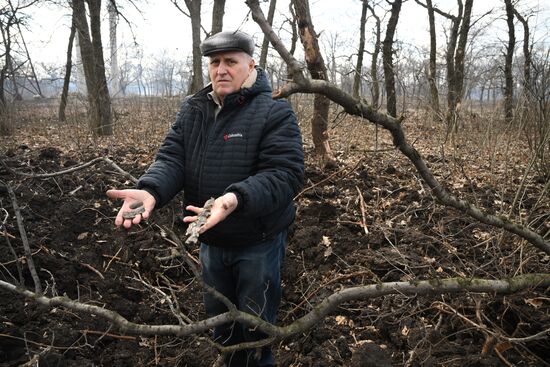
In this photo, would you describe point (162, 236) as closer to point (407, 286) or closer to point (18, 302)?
point (18, 302)

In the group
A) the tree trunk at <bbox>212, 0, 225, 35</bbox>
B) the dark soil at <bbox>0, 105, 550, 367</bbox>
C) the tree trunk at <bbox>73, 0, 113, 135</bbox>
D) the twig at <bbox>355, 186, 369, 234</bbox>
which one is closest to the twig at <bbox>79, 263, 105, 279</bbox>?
the dark soil at <bbox>0, 105, 550, 367</bbox>

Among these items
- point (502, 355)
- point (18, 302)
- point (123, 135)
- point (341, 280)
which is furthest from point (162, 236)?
point (123, 135)

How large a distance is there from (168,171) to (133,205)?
33cm

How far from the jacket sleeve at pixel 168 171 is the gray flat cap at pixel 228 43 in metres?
0.37

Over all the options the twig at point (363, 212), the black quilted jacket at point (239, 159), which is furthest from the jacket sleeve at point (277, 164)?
the twig at point (363, 212)

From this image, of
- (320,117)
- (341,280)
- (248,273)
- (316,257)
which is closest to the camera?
(248,273)

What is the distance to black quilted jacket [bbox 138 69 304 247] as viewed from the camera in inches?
72.4

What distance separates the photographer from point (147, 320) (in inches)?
121

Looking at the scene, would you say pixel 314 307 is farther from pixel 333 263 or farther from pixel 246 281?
pixel 333 263

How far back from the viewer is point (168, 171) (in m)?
1.96

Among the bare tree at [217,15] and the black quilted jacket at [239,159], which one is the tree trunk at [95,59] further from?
the black quilted jacket at [239,159]

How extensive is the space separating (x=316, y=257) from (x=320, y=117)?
8.63 ft

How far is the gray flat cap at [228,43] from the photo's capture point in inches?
Answer: 73.7

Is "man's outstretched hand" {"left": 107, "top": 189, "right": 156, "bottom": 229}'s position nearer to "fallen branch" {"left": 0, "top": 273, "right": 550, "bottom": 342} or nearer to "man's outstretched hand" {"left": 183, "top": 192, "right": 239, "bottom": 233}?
"man's outstretched hand" {"left": 183, "top": 192, "right": 239, "bottom": 233}
